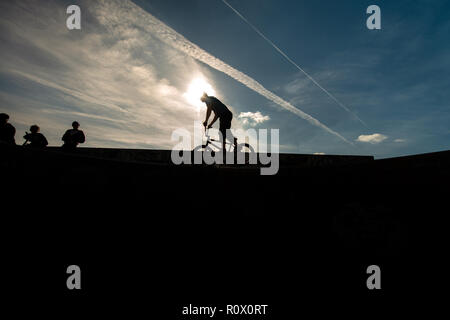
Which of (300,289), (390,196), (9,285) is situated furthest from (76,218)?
(390,196)

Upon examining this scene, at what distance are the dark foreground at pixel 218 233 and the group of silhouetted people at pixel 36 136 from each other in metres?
6.42

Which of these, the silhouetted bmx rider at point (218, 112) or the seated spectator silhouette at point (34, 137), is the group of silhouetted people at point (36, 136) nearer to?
the seated spectator silhouette at point (34, 137)

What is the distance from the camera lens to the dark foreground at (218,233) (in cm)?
151

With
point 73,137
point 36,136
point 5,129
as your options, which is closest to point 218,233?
point 5,129

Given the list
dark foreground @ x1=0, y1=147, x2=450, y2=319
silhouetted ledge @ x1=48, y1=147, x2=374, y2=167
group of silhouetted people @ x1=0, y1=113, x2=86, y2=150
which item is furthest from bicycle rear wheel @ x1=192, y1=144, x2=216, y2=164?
dark foreground @ x1=0, y1=147, x2=450, y2=319

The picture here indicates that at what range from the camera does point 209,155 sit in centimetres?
1035

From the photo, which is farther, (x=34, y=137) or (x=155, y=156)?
(x=155, y=156)

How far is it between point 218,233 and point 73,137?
8639 mm

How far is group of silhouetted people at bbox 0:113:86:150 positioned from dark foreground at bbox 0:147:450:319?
6.42 meters

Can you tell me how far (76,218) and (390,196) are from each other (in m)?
2.58

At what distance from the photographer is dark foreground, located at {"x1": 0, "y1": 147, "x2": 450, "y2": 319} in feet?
4.97

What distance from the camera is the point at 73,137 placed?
7.84 metres

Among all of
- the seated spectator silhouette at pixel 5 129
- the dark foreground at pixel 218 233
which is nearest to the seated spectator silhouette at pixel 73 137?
the seated spectator silhouette at pixel 5 129

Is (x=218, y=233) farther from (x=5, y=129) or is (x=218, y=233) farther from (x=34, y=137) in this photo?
(x=34, y=137)
